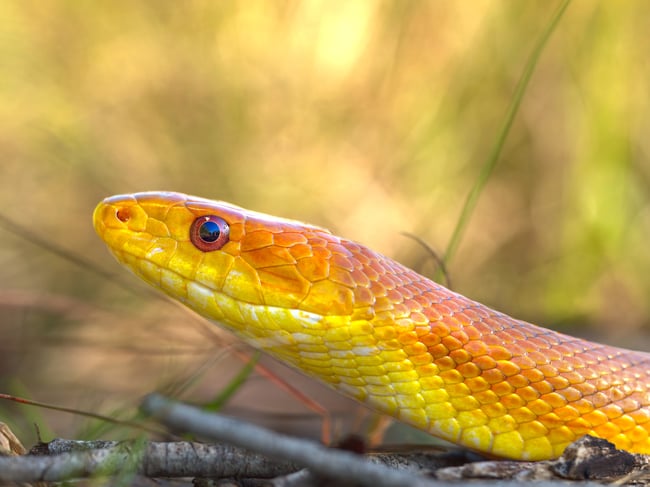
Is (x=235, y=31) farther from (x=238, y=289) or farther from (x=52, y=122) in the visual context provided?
(x=238, y=289)

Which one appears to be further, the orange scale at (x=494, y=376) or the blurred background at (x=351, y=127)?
the blurred background at (x=351, y=127)

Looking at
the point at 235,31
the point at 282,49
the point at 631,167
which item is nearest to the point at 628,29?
the point at 631,167

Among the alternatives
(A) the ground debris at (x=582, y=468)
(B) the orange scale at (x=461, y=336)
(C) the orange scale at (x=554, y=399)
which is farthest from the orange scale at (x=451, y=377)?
(A) the ground debris at (x=582, y=468)

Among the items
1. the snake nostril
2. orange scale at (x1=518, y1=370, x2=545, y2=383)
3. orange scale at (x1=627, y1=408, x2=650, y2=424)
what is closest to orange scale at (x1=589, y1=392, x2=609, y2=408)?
orange scale at (x1=627, y1=408, x2=650, y2=424)

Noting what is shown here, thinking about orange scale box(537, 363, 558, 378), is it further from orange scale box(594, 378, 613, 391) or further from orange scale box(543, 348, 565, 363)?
orange scale box(594, 378, 613, 391)

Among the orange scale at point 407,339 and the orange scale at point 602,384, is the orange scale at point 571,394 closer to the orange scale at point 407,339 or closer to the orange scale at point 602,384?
the orange scale at point 602,384

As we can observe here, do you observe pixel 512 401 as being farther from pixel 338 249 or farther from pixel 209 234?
pixel 209 234
